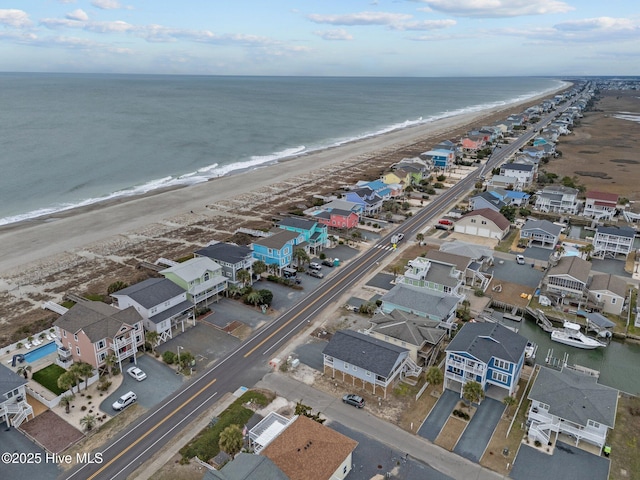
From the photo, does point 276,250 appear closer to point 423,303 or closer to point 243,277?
point 243,277

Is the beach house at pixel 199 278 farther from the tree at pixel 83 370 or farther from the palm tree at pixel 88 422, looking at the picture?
the palm tree at pixel 88 422

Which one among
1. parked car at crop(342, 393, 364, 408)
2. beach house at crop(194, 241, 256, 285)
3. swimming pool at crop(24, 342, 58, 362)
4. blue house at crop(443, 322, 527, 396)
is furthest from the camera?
beach house at crop(194, 241, 256, 285)

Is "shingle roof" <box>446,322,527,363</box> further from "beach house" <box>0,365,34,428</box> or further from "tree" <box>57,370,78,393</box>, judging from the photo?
"beach house" <box>0,365,34,428</box>

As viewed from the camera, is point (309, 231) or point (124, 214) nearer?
point (309, 231)

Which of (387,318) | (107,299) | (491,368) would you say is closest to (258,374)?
(387,318)

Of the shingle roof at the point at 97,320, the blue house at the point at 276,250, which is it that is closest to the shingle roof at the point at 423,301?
the blue house at the point at 276,250

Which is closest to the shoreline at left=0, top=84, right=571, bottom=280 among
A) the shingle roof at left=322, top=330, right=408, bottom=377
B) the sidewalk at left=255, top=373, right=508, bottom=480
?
the sidewalk at left=255, top=373, right=508, bottom=480

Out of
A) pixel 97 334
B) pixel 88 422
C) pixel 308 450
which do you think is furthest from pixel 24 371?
pixel 308 450
